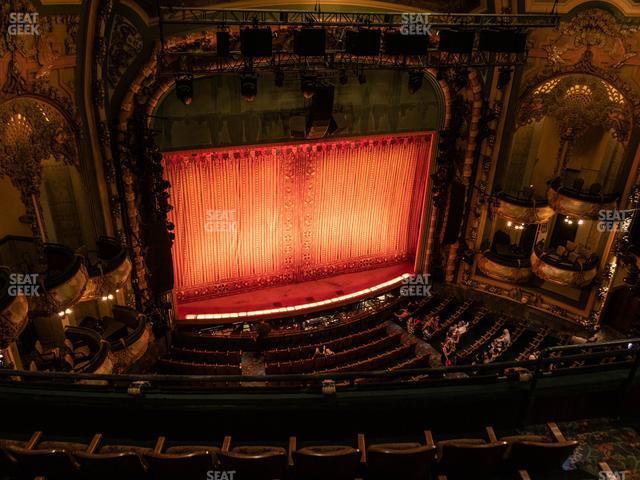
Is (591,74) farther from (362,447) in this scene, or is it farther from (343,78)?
(362,447)

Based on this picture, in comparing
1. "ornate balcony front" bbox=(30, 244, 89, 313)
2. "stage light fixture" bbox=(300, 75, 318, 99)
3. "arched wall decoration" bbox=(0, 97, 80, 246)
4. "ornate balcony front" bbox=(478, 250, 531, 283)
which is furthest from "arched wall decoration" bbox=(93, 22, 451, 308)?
"ornate balcony front" bbox=(478, 250, 531, 283)

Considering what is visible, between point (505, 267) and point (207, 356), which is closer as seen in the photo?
point (207, 356)

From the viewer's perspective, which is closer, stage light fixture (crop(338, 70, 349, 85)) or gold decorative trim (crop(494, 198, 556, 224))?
stage light fixture (crop(338, 70, 349, 85))

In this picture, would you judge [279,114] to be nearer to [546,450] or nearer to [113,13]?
[113,13]

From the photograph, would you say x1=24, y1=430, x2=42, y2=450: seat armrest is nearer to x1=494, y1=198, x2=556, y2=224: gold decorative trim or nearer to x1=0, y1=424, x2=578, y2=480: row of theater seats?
x1=0, y1=424, x2=578, y2=480: row of theater seats

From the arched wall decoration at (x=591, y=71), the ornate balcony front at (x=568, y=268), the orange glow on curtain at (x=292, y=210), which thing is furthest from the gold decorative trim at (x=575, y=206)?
the orange glow on curtain at (x=292, y=210)

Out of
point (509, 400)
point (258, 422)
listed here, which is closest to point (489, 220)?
point (509, 400)

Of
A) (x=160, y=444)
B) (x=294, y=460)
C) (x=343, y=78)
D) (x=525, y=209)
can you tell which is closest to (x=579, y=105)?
(x=525, y=209)
